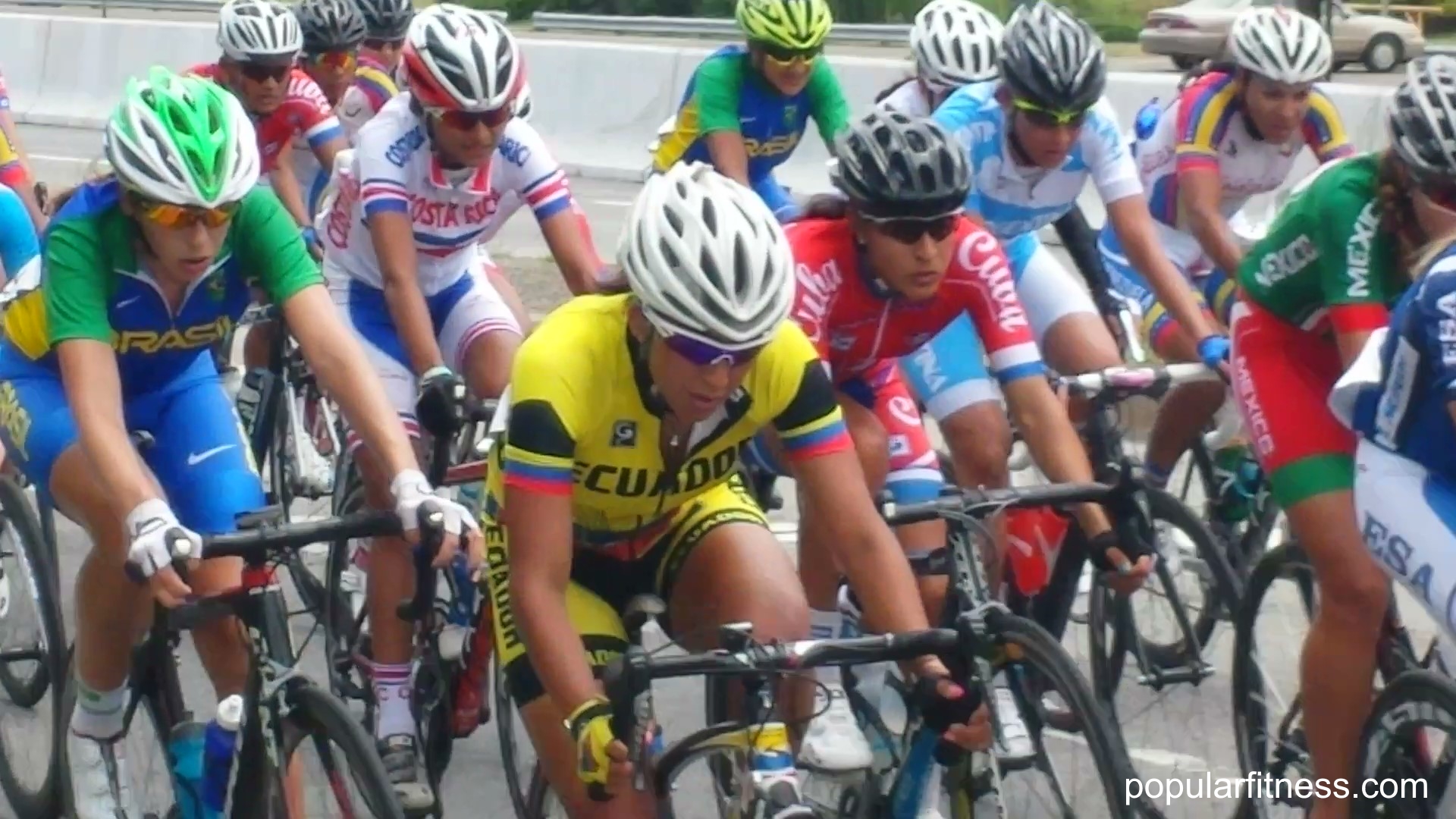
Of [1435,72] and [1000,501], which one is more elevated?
[1435,72]

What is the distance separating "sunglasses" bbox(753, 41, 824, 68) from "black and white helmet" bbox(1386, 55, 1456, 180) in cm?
421

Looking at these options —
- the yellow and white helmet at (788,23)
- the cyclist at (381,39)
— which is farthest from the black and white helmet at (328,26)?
the yellow and white helmet at (788,23)

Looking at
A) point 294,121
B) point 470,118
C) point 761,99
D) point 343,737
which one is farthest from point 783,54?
point 343,737

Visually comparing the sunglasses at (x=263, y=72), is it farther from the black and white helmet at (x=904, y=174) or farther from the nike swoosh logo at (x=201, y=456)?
the black and white helmet at (x=904, y=174)

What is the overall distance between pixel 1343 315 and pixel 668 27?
24.2 metres

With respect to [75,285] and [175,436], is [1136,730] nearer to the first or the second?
[175,436]

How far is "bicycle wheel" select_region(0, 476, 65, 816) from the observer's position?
6.20 metres

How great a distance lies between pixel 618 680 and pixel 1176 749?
2.56 meters

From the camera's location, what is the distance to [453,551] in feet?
15.2

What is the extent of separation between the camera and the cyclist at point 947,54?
8.59 m

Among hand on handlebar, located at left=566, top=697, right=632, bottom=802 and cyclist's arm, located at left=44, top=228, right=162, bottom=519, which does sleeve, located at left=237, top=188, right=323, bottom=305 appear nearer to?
cyclist's arm, located at left=44, top=228, right=162, bottom=519

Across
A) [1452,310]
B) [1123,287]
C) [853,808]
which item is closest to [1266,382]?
[1452,310]

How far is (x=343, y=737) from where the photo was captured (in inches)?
173

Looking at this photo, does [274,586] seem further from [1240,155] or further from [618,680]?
[1240,155]
